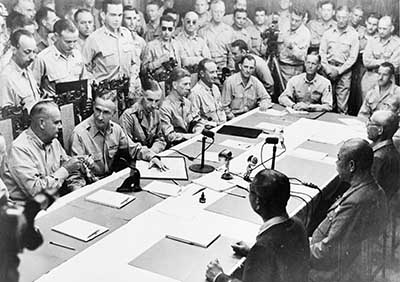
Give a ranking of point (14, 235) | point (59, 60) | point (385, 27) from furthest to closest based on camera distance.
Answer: point (385, 27)
point (59, 60)
point (14, 235)

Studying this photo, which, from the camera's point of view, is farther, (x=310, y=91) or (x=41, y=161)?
(x=310, y=91)

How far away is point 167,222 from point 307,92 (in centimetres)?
267

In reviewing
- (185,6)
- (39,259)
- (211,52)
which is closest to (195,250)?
(39,259)

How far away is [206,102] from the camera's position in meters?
4.71

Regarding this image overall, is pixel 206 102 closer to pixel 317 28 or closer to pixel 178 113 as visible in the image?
pixel 178 113

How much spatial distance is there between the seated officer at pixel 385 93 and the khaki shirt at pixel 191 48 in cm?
154

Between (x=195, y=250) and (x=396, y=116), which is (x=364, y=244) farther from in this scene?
(x=396, y=116)

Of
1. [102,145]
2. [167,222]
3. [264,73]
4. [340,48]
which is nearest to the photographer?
[167,222]

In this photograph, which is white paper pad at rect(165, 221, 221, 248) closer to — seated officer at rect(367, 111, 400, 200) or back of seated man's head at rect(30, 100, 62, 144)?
back of seated man's head at rect(30, 100, 62, 144)

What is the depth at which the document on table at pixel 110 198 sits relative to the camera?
264 centimetres

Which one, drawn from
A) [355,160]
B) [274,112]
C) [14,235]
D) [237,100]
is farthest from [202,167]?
[237,100]

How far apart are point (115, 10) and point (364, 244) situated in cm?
221

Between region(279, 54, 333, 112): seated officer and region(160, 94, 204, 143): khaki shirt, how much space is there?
0.87 metres

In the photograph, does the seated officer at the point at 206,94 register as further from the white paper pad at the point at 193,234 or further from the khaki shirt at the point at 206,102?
the white paper pad at the point at 193,234
